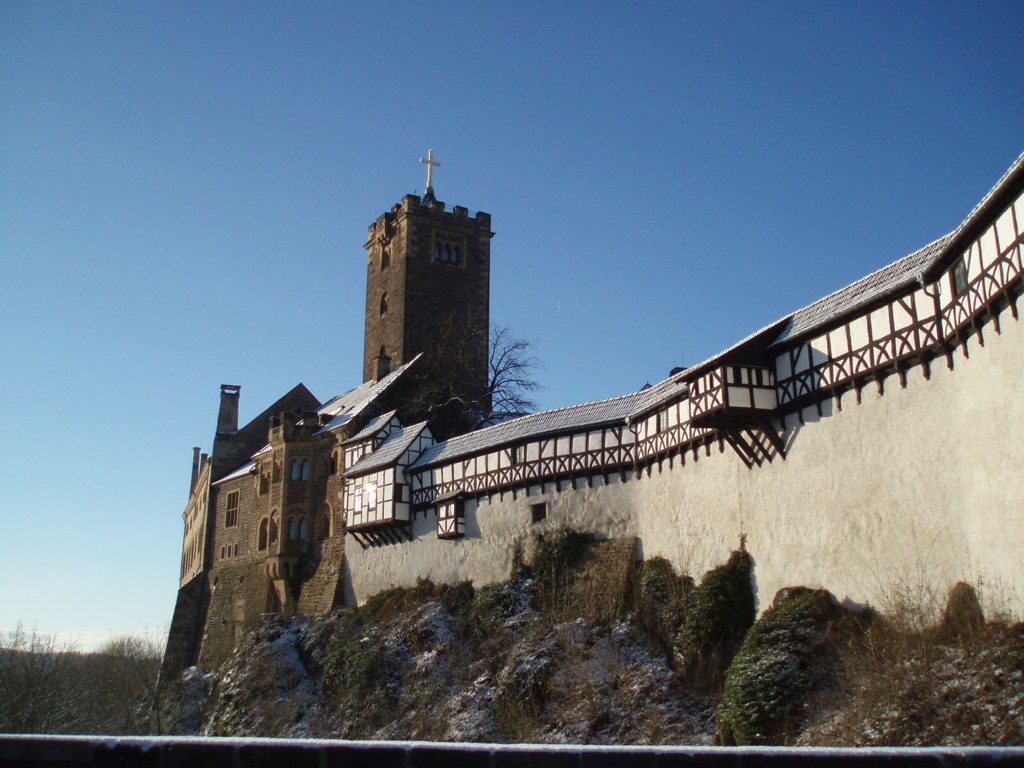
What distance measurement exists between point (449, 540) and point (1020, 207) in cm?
2397

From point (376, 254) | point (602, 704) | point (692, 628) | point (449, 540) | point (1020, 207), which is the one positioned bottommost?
point (602, 704)

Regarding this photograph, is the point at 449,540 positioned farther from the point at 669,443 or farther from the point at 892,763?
the point at 892,763

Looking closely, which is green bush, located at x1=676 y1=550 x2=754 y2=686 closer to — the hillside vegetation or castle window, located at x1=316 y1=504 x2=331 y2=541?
the hillside vegetation

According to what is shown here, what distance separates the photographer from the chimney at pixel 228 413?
56438 mm

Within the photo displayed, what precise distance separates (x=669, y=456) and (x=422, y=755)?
2179 centimetres

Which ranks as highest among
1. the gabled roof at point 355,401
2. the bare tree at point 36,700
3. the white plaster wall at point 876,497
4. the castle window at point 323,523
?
the gabled roof at point 355,401

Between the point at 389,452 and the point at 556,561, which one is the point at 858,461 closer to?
the point at 556,561

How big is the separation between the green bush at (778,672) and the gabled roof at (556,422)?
8.17m

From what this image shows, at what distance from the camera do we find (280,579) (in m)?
43.8

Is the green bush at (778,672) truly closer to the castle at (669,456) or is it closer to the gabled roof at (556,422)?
the castle at (669,456)

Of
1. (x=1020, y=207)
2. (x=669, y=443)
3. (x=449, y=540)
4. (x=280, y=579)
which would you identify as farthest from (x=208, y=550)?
(x=1020, y=207)

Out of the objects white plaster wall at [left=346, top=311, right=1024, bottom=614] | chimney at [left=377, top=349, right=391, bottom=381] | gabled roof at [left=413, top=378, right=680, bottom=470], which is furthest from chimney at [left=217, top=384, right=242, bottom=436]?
white plaster wall at [left=346, top=311, right=1024, bottom=614]

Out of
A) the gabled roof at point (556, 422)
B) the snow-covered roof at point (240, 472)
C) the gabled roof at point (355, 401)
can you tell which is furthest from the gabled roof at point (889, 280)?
the snow-covered roof at point (240, 472)

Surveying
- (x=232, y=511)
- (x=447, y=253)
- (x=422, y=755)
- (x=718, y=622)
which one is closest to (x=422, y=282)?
(x=447, y=253)
